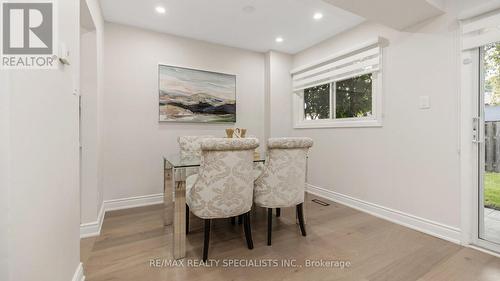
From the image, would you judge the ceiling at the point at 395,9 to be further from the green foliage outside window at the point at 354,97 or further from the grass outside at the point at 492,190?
the grass outside at the point at 492,190

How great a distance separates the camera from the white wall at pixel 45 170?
0.82 meters

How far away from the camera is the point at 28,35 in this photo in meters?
0.98

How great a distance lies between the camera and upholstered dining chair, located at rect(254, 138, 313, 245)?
193 centimetres

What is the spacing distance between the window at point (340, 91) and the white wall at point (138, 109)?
1.56 meters

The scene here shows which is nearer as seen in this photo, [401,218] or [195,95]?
[401,218]

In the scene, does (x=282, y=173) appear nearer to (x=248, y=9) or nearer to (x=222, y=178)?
(x=222, y=178)

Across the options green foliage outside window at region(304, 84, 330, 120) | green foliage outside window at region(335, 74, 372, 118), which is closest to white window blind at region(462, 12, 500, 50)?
green foliage outside window at region(335, 74, 372, 118)

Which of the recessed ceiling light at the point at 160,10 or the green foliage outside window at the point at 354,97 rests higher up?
the recessed ceiling light at the point at 160,10

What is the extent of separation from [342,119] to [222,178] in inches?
90.5

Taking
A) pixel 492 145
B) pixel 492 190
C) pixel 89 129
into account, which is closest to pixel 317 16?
pixel 492 145

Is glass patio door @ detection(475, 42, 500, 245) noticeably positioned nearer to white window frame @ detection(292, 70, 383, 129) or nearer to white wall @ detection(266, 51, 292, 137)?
white window frame @ detection(292, 70, 383, 129)

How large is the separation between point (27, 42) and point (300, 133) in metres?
3.48

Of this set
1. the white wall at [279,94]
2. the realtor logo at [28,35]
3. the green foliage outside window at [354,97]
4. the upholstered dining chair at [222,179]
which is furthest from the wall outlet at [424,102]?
the realtor logo at [28,35]

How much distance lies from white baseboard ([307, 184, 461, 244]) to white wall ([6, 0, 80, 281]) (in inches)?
116
